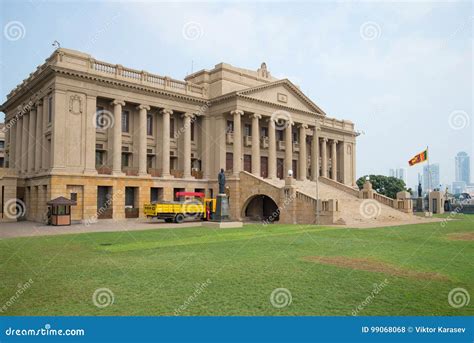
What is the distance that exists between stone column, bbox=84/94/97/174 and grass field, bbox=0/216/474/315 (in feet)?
59.6

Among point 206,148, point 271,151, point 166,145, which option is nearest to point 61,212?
point 166,145

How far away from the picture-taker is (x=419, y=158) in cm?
4716

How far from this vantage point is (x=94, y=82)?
37906mm

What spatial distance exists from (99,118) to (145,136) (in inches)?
186

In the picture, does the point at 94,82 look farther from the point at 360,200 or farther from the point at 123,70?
the point at 360,200

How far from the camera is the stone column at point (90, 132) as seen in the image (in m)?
37.4

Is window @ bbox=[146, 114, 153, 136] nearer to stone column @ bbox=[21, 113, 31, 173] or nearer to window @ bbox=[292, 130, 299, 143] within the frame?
stone column @ bbox=[21, 113, 31, 173]

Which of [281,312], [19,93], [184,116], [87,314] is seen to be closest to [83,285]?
[87,314]

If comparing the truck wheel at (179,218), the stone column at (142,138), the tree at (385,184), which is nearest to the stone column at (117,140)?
the stone column at (142,138)

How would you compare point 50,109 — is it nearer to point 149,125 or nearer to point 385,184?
point 149,125

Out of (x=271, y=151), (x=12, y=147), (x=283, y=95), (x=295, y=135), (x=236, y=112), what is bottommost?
(x=271, y=151)

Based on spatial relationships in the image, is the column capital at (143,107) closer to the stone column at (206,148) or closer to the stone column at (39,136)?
the stone column at (206,148)

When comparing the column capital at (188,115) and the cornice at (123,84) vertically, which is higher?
the cornice at (123,84)

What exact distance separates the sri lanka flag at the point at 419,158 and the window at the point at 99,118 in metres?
34.7
